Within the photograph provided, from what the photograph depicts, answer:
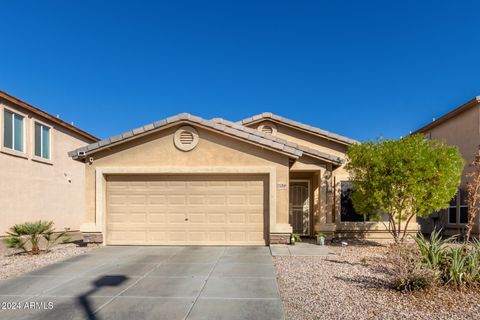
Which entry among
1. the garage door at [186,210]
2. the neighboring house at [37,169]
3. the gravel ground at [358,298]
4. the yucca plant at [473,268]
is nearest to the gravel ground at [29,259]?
the garage door at [186,210]

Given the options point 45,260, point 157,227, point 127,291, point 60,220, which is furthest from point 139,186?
point 60,220

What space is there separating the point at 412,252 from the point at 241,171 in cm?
580

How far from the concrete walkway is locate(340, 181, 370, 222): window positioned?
2.82 meters

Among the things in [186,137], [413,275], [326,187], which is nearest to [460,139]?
[326,187]

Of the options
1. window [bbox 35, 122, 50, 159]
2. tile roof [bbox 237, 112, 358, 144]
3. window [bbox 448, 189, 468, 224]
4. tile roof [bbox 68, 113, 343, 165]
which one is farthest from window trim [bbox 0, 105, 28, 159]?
window [bbox 448, 189, 468, 224]

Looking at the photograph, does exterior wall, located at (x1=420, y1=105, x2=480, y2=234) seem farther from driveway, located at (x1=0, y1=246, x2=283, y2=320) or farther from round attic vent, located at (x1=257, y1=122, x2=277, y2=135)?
driveway, located at (x1=0, y1=246, x2=283, y2=320)

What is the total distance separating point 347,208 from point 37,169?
1449 centimetres

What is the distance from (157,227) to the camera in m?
11.5

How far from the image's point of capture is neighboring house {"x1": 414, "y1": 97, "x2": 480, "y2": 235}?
44.6 feet

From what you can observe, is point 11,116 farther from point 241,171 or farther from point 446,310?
point 446,310

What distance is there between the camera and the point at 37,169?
16344 mm

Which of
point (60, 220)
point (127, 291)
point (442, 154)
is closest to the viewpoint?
point (127, 291)

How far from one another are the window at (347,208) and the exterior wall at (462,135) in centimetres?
460

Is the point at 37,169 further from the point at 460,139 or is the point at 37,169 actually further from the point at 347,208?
the point at 460,139
